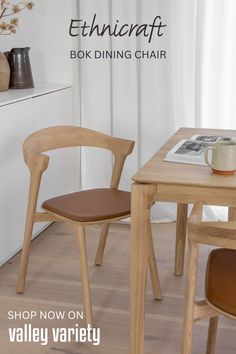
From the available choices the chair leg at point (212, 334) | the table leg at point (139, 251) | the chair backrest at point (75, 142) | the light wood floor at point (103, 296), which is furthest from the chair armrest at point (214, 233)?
the chair backrest at point (75, 142)

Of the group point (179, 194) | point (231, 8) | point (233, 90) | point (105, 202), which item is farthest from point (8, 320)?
point (231, 8)

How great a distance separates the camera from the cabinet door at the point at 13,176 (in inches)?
105

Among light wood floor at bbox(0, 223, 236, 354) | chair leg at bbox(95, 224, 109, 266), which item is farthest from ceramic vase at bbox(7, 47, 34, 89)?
chair leg at bbox(95, 224, 109, 266)

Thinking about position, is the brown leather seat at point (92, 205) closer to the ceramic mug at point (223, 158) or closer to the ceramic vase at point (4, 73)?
the ceramic mug at point (223, 158)

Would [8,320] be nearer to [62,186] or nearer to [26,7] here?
[62,186]

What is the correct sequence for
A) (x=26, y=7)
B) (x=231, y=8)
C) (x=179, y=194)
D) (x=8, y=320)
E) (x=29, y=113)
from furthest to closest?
(x=26, y=7), (x=231, y=8), (x=29, y=113), (x=8, y=320), (x=179, y=194)

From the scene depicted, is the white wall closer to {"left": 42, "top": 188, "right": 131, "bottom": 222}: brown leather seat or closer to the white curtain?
the white curtain

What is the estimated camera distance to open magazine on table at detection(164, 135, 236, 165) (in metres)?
1.95

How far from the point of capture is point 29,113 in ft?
9.31

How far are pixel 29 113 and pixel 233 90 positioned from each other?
1140 mm

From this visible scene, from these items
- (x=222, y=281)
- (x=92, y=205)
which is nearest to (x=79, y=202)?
(x=92, y=205)

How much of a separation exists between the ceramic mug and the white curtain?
1.43 m

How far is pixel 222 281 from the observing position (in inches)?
63.6

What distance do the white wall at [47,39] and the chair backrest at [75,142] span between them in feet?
2.65
